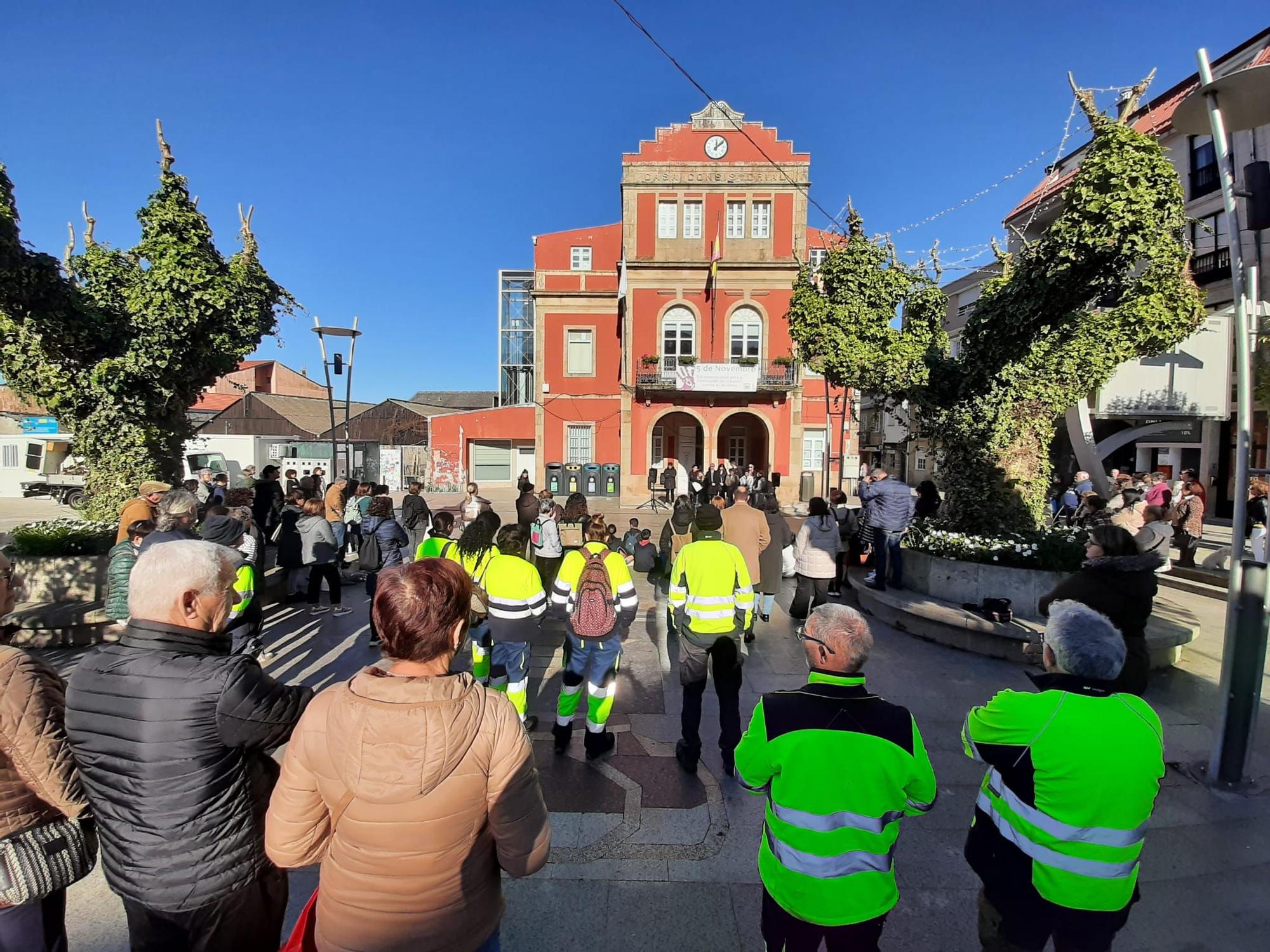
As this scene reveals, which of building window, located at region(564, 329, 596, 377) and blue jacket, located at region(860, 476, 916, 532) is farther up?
building window, located at region(564, 329, 596, 377)

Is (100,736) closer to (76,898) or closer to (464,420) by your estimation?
(76,898)

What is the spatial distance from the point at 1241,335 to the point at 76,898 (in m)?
7.01

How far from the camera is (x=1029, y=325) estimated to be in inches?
277

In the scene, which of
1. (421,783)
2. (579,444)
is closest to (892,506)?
(421,783)

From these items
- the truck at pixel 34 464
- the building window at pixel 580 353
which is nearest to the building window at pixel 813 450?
the building window at pixel 580 353

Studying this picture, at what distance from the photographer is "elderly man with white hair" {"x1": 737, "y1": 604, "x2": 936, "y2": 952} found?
1.88 metres

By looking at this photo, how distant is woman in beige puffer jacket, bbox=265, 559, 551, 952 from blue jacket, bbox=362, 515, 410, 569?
16.7 ft

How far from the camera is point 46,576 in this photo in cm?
674

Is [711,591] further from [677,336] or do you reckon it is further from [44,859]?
[677,336]

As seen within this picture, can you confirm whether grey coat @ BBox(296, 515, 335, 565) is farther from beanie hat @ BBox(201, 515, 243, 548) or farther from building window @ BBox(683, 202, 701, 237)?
building window @ BBox(683, 202, 701, 237)

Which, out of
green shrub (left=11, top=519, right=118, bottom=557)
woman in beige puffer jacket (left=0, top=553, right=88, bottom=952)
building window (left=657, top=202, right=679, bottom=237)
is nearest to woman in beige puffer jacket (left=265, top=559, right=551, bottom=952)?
woman in beige puffer jacket (left=0, top=553, right=88, bottom=952)

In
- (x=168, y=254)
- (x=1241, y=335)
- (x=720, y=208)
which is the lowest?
(x=1241, y=335)

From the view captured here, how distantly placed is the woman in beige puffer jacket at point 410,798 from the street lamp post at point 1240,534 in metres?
4.46

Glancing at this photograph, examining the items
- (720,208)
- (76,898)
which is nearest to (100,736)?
(76,898)
